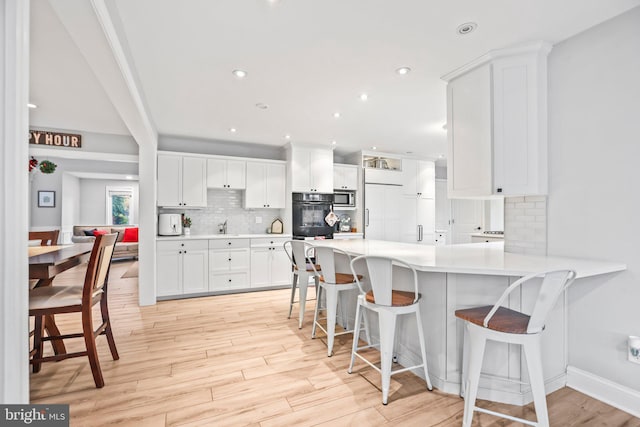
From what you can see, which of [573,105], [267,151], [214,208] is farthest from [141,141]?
[573,105]

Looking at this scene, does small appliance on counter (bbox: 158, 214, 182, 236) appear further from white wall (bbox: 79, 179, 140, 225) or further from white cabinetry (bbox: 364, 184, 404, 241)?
white wall (bbox: 79, 179, 140, 225)

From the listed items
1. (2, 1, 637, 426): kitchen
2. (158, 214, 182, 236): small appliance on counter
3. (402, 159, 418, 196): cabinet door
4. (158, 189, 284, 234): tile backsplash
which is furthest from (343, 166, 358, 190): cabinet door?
(2, 1, 637, 426): kitchen

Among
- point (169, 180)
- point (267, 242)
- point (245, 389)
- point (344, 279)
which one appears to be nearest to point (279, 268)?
point (267, 242)

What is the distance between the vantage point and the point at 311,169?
5543 millimetres

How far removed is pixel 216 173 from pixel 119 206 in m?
6.41

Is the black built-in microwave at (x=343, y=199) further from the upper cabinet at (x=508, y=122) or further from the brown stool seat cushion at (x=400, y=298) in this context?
the brown stool seat cushion at (x=400, y=298)

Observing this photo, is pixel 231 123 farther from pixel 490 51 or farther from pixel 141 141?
pixel 490 51

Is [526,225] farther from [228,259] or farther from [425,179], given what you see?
[425,179]

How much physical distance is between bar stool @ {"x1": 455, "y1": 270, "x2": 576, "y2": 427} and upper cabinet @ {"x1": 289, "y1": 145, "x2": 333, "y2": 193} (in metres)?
3.98

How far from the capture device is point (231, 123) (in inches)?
173

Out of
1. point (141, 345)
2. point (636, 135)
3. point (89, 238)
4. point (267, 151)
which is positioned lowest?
point (141, 345)

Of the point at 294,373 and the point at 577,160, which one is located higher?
the point at 577,160

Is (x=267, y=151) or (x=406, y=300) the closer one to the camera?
(x=406, y=300)

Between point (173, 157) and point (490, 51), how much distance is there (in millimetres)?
4317
